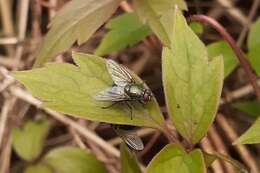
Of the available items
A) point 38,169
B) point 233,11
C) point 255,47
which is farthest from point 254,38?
point 38,169

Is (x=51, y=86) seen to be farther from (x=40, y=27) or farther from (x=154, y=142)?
(x=40, y=27)

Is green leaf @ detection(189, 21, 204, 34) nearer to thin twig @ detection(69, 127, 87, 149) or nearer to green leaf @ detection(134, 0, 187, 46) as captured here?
green leaf @ detection(134, 0, 187, 46)

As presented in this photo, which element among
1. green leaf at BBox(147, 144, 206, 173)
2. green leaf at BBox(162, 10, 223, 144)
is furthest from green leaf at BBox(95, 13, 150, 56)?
green leaf at BBox(147, 144, 206, 173)

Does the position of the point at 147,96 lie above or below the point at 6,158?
above

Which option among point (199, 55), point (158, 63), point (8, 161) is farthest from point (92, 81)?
point (158, 63)

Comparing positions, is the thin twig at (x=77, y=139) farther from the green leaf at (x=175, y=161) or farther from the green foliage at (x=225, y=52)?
the green leaf at (x=175, y=161)

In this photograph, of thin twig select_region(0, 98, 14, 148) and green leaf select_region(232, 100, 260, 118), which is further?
thin twig select_region(0, 98, 14, 148)

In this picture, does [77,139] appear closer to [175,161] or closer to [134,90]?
[134,90]
